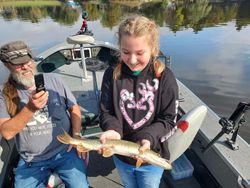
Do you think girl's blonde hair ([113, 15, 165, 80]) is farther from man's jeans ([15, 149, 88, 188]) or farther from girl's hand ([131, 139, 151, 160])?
man's jeans ([15, 149, 88, 188])

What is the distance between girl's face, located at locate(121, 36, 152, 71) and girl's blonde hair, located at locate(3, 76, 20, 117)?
1.35m

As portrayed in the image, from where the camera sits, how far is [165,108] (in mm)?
2520

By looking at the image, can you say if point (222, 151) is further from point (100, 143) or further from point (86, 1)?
point (86, 1)

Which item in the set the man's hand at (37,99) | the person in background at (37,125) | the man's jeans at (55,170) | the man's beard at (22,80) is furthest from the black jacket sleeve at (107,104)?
the man's beard at (22,80)

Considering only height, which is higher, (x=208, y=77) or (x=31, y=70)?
(x=31, y=70)

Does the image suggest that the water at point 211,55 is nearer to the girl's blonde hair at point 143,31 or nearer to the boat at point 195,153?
the girl's blonde hair at point 143,31

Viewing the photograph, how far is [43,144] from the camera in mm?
2928

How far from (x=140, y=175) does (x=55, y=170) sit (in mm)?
1058

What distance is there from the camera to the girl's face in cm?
224

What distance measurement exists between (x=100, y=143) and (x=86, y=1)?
175ft

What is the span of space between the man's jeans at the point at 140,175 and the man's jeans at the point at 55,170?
1.70 feet

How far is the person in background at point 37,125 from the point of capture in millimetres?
2715

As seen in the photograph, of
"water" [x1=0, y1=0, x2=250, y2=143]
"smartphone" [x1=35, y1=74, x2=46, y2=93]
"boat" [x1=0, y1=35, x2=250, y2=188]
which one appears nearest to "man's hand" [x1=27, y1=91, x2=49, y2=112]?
"smartphone" [x1=35, y1=74, x2=46, y2=93]

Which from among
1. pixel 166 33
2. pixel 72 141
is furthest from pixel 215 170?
pixel 166 33
